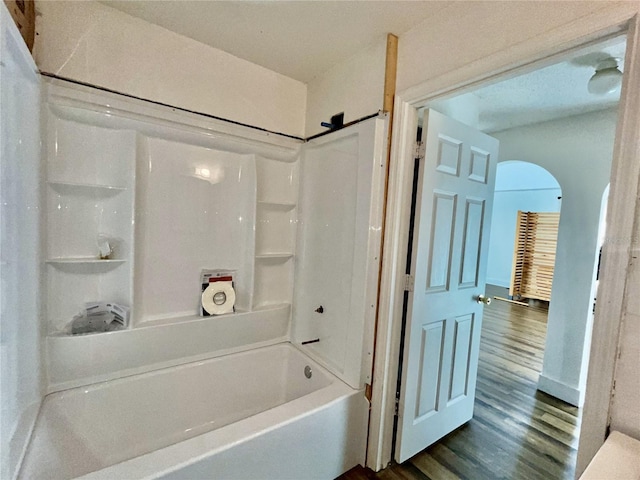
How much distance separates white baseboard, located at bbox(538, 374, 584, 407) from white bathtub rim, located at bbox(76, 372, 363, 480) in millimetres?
2004

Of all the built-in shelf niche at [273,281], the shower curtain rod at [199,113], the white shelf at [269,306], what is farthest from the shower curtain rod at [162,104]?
the white shelf at [269,306]

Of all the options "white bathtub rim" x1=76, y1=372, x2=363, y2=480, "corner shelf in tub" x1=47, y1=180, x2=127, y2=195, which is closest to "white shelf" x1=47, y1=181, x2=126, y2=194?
"corner shelf in tub" x1=47, y1=180, x2=127, y2=195

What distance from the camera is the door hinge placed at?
63.7 inches

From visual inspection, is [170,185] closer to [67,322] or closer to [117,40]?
[117,40]

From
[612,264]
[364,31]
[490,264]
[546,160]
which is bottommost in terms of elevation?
[490,264]

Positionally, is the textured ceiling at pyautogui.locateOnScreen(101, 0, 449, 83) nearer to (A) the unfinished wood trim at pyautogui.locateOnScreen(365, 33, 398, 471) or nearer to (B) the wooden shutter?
(A) the unfinished wood trim at pyautogui.locateOnScreen(365, 33, 398, 471)

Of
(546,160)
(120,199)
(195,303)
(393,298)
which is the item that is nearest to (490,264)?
(546,160)

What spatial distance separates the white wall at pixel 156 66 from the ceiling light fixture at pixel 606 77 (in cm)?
187

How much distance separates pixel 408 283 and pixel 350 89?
4.07 ft

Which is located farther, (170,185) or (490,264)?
(490,264)

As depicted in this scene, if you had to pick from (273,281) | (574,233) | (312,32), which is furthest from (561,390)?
(312,32)

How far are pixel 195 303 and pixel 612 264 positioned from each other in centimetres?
204

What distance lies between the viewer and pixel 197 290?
6.34 ft

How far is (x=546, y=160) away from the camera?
2.57 m
